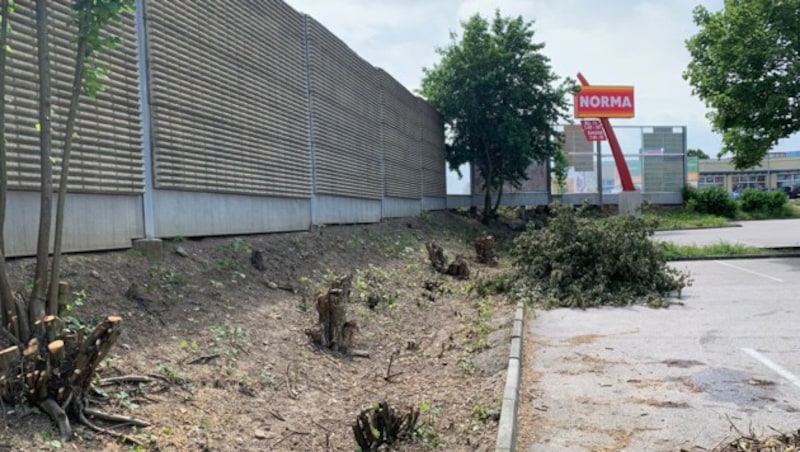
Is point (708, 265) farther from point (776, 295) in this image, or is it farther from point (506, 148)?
point (506, 148)

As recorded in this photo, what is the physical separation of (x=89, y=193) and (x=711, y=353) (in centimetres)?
732

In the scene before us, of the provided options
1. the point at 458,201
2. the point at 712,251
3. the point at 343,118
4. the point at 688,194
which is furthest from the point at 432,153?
the point at 688,194

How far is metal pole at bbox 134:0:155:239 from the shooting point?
7543mm

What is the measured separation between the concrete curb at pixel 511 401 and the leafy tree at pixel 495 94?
20692 mm

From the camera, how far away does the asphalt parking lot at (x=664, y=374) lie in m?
5.10

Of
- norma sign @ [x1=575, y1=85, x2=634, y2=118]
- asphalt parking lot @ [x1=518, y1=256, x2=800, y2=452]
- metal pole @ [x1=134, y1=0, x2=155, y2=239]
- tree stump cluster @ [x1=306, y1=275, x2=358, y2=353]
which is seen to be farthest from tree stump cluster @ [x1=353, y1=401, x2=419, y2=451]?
norma sign @ [x1=575, y1=85, x2=634, y2=118]

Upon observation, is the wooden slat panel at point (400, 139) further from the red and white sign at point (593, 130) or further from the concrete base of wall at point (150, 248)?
the red and white sign at point (593, 130)

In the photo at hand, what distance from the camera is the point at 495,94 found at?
2803 cm

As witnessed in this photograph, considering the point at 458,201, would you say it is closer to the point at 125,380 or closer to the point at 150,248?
the point at 150,248

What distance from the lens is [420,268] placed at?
14492 mm

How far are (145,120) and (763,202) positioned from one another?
4233 centimetres

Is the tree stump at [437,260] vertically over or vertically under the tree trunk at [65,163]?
under

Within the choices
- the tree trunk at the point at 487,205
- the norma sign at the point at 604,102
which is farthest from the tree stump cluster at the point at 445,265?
the norma sign at the point at 604,102

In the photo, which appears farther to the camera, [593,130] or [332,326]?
[593,130]
